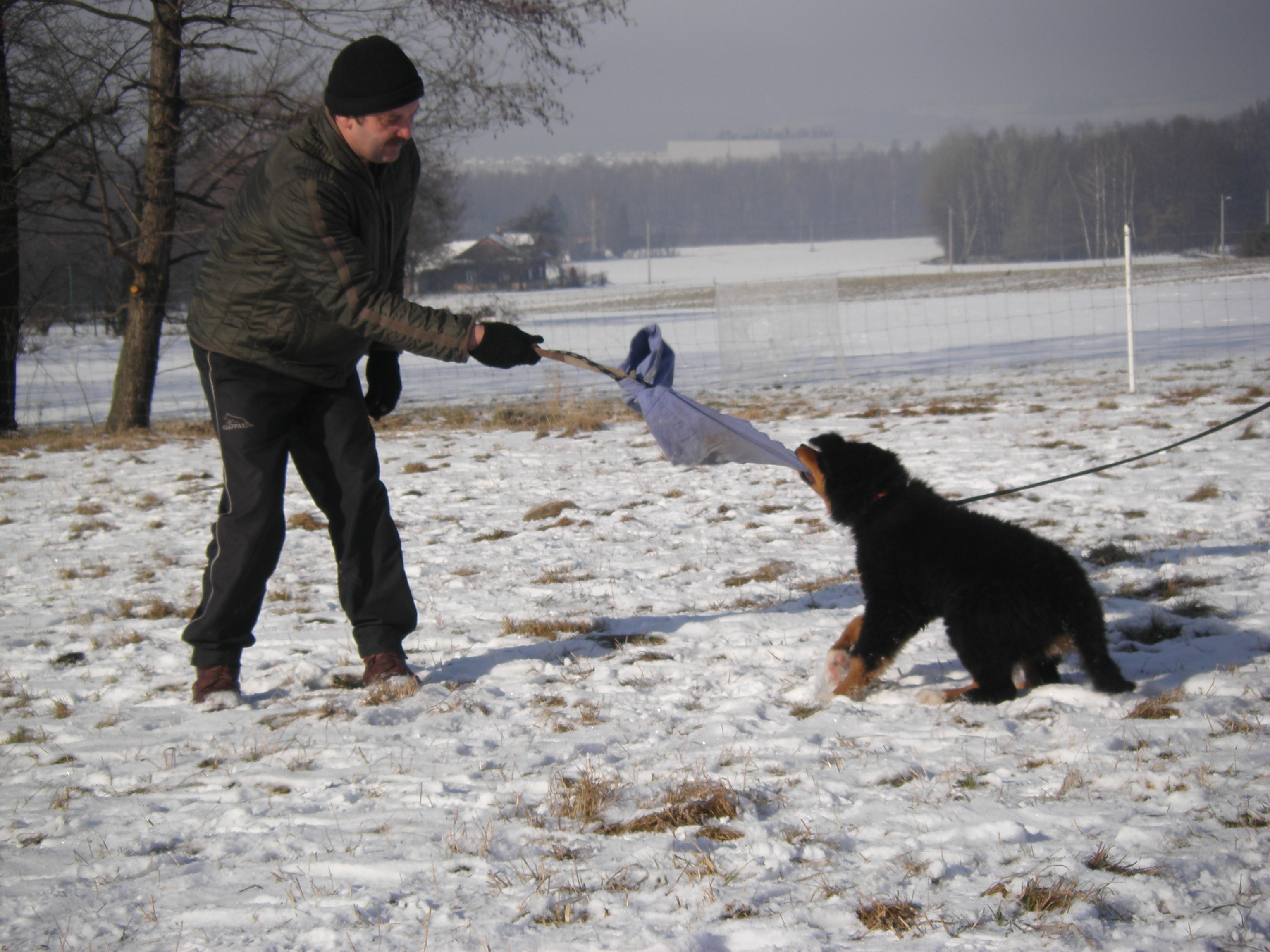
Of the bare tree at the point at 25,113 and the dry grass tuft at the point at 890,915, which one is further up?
the bare tree at the point at 25,113

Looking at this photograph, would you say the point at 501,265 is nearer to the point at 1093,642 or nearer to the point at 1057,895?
the point at 1093,642

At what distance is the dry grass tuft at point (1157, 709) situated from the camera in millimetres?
2572

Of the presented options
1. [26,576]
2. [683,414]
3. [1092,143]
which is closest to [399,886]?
[683,414]

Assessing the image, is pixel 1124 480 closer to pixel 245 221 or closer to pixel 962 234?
pixel 245 221

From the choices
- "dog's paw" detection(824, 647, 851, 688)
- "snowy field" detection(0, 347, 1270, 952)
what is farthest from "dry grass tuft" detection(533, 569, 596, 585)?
"dog's paw" detection(824, 647, 851, 688)

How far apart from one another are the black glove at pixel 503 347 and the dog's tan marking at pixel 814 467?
1.01 m

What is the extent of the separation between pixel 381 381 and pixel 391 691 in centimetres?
113

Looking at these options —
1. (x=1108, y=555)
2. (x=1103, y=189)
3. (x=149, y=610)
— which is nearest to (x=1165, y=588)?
(x=1108, y=555)

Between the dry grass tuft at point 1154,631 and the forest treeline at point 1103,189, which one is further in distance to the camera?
the forest treeline at point 1103,189

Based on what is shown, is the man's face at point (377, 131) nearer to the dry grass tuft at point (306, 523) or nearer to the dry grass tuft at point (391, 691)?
the dry grass tuft at point (391, 691)

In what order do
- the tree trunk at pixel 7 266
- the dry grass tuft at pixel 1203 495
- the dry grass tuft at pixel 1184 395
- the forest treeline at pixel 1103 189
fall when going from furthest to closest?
the forest treeline at pixel 1103 189 → the tree trunk at pixel 7 266 → the dry grass tuft at pixel 1184 395 → the dry grass tuft at pixel 1203 495

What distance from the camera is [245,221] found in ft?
9.29

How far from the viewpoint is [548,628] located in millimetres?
3688

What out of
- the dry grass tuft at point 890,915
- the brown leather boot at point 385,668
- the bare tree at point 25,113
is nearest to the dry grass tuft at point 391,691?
the brown leather boot at point 385,668
